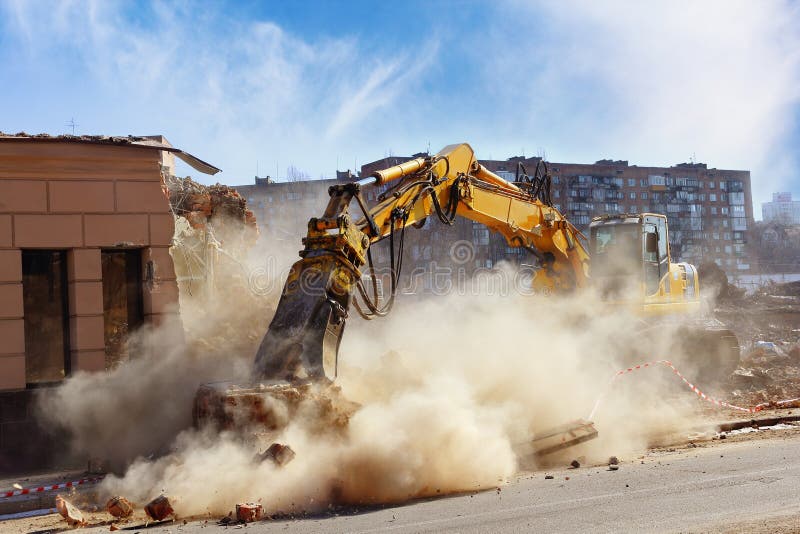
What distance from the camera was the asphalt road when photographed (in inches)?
279

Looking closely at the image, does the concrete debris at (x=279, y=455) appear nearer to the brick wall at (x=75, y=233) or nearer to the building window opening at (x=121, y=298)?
the brick wall at (x=75, y=233)

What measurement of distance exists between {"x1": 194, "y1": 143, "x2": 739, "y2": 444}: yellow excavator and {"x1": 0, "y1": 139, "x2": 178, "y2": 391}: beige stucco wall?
367cm

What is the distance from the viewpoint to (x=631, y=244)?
17203mm

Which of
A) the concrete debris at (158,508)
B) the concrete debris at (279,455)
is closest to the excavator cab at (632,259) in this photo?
the concrete debris at (279,455)

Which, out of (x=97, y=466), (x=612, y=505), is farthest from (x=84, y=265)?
(x=612, y=505)

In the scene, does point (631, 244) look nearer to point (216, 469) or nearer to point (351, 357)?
point (351, 357)

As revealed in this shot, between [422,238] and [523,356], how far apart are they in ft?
159

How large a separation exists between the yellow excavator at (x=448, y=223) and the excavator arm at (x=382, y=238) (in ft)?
0.05

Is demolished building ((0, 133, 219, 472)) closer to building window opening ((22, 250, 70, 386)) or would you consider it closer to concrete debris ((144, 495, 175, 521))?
building window opening ((22, 250, 70, 386))

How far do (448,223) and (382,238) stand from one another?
7.23 feet

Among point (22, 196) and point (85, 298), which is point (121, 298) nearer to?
point (85, 298)

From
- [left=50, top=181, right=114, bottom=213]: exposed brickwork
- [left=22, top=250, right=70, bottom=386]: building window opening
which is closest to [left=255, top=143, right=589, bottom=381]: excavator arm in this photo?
[left=50, top=181, right=114, bottom=213]: exposed brickwork

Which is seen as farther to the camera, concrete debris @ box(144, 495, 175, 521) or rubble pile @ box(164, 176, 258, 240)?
rubble pile @ box(164, 176, 258, 240)

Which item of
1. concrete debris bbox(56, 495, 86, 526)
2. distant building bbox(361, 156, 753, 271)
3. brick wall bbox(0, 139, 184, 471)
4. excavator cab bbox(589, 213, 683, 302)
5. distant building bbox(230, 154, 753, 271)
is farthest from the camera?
distant building bbox(361, 156, 753, 271)
